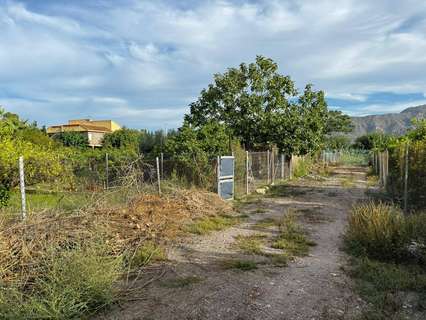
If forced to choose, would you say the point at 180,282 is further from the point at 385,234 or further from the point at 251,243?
the point at 385,234

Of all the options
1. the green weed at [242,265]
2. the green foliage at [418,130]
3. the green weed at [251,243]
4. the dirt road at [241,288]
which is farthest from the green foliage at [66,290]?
the green foliage at [418,130]

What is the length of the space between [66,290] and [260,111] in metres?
19.2

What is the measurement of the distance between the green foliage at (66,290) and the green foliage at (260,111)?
57.2 ft

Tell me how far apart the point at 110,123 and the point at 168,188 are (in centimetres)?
6923

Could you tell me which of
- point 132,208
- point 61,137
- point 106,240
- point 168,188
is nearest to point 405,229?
point 106,240

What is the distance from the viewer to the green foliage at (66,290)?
13.2 feet

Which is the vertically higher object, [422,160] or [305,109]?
[305,109]

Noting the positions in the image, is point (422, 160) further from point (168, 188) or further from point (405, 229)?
point (168, 188)

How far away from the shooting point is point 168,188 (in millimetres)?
11414

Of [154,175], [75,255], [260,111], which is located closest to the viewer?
[75,255]

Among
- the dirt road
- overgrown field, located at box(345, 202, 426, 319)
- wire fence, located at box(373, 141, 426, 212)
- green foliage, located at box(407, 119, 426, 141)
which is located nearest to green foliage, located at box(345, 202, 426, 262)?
overgrown field, located at box(345, 202, 426, 319)

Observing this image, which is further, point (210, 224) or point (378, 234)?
point (210, 224)

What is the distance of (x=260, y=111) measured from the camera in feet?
73.7

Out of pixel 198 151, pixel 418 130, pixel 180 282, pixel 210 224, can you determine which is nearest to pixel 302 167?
pixel 198 151
